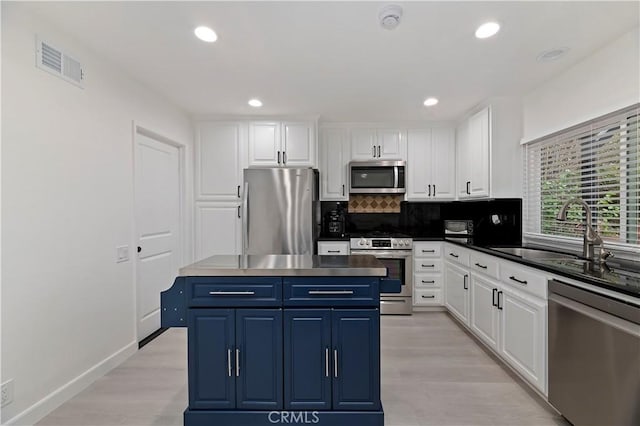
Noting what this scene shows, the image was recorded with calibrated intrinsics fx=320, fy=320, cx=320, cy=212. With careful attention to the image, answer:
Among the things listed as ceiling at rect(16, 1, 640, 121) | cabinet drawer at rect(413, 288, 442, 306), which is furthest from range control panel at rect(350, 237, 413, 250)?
ceiling at rect(16, 1, 640, 121)

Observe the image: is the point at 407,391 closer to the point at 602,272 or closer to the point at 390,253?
the point at 602,272

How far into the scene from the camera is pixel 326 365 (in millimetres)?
1823

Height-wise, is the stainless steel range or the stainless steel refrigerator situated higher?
the stainless steel refrigerator

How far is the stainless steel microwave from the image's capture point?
4.18 metres

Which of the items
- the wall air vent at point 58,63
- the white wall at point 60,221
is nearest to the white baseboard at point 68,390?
the white wall at point 60,221

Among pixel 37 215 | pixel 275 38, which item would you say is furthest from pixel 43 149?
pixel 275 38

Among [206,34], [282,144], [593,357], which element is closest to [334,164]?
[282,144]

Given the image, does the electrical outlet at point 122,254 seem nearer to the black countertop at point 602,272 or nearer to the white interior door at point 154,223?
the white interior door at point 154,223

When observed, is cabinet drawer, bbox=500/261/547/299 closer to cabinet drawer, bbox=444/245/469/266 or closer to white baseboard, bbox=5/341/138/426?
cabinet drawer, bbox=444/245/469/266

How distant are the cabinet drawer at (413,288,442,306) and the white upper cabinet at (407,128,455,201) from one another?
1205mm

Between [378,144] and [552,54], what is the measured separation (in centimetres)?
213

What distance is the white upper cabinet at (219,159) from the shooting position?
4.02 metres

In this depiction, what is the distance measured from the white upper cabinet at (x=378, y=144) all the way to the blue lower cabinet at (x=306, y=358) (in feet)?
9.44

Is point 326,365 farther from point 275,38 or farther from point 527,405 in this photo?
point 275,38
